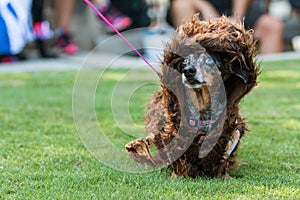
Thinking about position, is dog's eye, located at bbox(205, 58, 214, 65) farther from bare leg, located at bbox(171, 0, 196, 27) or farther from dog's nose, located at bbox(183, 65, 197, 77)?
bare leg, located at bbox(171, 0, 196, 27)

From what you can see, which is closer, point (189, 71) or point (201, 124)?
point (189, 71)

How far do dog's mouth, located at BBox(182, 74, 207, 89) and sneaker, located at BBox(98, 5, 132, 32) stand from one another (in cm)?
586

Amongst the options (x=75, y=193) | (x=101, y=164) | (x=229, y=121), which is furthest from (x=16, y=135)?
(x=229, y=121)

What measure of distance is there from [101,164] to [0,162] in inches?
→ 20.8

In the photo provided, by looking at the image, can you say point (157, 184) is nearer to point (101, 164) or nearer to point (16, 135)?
point (101, 164)

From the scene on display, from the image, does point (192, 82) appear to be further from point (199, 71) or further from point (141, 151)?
point (141, 151)

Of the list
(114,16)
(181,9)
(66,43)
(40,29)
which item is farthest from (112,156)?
(114,16)

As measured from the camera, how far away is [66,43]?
26.9 ft

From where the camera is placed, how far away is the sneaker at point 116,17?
8.40 metres

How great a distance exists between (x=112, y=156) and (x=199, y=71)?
87 centimetres

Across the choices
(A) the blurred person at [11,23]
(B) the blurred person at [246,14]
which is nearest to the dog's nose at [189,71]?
(A) the blurred person at [11,23]

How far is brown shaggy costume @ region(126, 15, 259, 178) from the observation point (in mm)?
2672

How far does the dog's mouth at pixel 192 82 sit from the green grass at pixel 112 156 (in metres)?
0.44

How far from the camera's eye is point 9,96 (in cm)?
519
